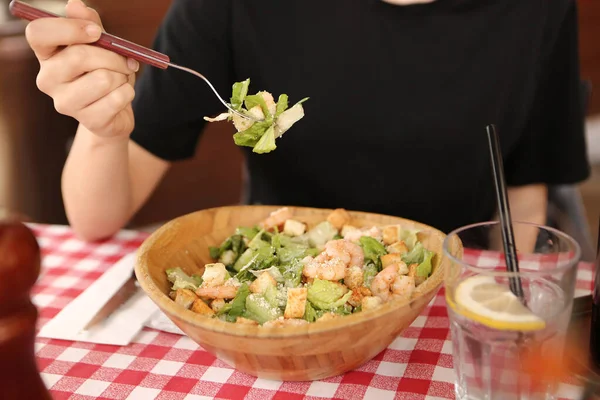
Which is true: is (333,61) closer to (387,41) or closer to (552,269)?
(387,41)

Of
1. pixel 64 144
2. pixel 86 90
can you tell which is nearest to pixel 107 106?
pixel 86 90

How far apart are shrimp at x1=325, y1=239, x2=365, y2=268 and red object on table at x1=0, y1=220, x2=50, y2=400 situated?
476mm

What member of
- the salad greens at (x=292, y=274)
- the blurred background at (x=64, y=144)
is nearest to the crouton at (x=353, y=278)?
the salad greens at (x=292, y=274)

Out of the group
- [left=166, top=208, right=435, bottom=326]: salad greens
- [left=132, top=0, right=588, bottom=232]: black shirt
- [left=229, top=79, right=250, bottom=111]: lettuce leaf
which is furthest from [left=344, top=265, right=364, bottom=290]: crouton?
[left=132, top=0, right=588, bottom=232]: black shirt

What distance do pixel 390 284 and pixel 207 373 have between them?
32cm

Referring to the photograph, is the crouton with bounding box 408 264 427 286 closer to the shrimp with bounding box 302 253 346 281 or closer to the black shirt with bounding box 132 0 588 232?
the shrimp with bounding box 302 253 346 281

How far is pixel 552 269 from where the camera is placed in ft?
2.46

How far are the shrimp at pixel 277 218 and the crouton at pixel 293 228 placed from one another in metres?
0.02

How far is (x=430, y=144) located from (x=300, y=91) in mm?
371

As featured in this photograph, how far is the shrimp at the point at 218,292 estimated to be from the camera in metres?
0.96

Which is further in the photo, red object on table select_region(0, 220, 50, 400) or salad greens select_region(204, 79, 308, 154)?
salad greens select_region(204, 79, 308, 154)

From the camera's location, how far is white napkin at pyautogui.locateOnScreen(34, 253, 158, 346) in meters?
1.07

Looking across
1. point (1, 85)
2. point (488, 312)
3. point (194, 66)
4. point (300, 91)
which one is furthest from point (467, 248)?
point (1, 85)

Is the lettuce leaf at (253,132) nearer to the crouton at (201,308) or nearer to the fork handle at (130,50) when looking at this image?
the fork handle at (130,50)
